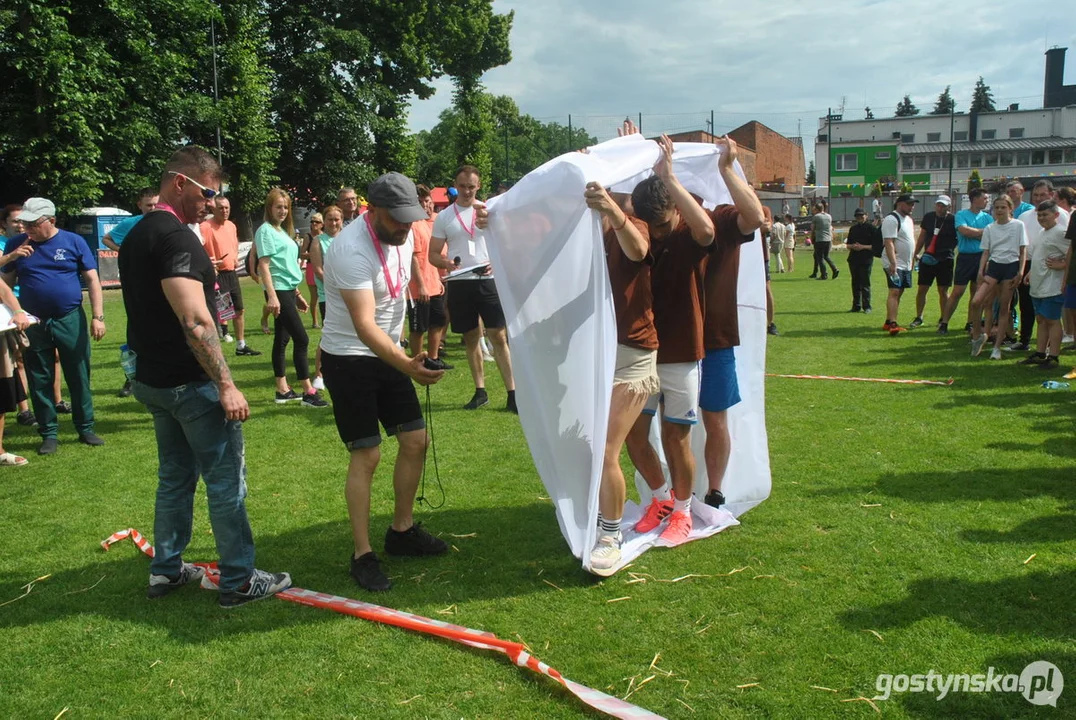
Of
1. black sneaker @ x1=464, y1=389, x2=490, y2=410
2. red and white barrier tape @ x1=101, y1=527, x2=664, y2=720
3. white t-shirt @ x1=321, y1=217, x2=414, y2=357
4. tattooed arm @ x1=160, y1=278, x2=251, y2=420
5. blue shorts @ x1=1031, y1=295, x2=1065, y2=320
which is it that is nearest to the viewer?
red and white barrier tape @ x1=101, y1=527, x2=664, y2=720

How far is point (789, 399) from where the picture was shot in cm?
789

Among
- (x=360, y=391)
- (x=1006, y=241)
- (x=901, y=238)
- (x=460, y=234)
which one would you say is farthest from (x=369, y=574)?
(x=901, y=238)

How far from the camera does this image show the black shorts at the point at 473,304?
24.6 ft

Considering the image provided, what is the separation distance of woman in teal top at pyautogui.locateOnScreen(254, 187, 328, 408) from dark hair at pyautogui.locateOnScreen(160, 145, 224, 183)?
4.28m

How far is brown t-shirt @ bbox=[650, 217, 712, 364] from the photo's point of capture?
4.22 metres

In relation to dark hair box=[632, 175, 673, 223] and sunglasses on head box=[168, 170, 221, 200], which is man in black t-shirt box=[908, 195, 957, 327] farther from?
sunglasses on head box=[168, 170, 221, 200]

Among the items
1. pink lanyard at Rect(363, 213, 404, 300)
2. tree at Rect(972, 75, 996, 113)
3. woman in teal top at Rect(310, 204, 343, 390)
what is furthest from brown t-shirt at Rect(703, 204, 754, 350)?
tree at Rect(972, 75, 996, 113)

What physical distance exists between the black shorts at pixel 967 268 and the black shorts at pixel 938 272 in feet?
2.65

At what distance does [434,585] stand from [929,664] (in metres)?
2.22

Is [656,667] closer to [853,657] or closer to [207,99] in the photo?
[853,657]

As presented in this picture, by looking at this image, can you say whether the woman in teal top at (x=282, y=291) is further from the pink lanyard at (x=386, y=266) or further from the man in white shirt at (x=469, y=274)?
the pink lanyard at (x=386, y=266)

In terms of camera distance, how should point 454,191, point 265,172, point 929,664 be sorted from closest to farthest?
point 929,664
point 454,191
point 265,172

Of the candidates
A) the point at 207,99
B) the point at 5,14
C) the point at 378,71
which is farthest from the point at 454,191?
the point at 378,71

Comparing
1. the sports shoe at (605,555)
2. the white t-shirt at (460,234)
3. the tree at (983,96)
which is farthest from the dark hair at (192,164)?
the tree at (983,96)
